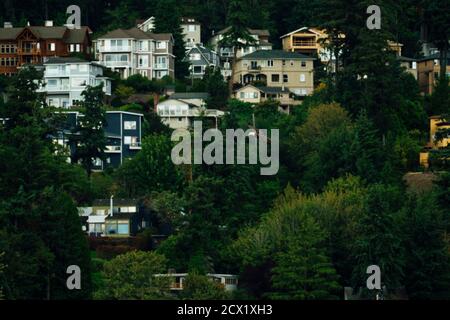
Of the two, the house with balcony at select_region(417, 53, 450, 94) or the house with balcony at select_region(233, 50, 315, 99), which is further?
the house with balcony at select_region(233, 50, 315, 99)

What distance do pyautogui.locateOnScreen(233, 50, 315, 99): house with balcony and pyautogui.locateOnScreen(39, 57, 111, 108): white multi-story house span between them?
9830 millimetres

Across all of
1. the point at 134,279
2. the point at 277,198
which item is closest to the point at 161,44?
the point at 277,198

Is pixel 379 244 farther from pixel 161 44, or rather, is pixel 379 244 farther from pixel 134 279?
pixel 161 44

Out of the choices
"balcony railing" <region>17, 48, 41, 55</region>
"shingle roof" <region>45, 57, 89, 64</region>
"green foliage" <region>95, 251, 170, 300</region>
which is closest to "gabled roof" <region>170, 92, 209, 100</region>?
"shingle roof" <region>45, 57, 89, 64</region>

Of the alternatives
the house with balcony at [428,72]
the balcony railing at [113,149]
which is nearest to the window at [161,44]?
the house with balcony at [428,72]

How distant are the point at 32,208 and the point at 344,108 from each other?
24.5m

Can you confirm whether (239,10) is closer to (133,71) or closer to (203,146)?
(133,71)

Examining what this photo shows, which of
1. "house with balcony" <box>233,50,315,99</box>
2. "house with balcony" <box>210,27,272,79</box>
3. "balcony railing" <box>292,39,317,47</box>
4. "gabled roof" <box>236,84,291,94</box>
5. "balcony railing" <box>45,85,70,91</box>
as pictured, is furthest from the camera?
"balcony railing" <box>292,39,317,47</box>

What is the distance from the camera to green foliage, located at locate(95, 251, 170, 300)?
232 feet

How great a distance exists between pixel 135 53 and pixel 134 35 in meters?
1.22

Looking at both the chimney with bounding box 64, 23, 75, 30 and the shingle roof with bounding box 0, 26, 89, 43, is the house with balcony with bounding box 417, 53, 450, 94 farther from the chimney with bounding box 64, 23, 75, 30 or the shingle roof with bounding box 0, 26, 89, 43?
the chimney with bounding box 64, 23, 75, 30

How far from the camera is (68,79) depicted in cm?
11131

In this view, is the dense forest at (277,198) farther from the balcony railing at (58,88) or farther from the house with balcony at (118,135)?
the balcony railing at (58,88)

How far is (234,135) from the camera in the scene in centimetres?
8425
